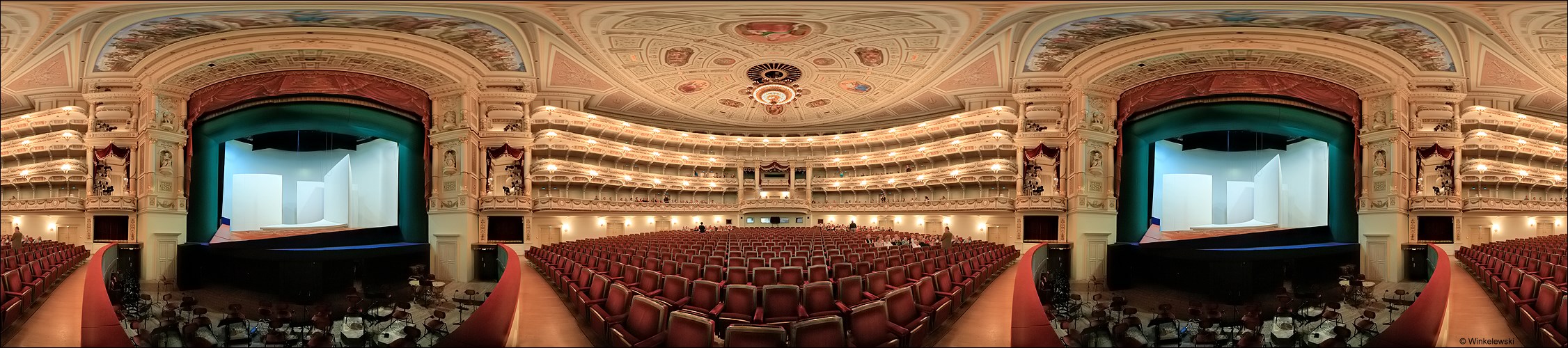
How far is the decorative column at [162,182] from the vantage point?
6.82 meters

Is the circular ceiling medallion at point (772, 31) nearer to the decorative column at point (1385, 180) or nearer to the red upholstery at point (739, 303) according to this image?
the red upholstery at point (739, 303)

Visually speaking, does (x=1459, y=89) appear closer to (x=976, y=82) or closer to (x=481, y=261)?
(x=976, y=82)

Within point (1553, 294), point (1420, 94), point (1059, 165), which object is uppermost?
point (1420, 94)

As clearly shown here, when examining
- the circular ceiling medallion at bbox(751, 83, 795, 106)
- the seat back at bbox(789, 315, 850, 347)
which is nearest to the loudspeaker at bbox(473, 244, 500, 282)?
the circular ceiling medallion at bbox(751, 83, 795, 106)

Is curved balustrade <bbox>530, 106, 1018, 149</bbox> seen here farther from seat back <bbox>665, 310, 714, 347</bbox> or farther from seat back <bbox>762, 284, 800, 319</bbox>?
seat back <bbox>665, 310, 714, 347</bbox>

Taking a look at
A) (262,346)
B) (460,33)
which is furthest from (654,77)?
(262,346)

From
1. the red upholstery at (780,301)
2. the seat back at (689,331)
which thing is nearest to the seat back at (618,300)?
the seat back at (689,331)

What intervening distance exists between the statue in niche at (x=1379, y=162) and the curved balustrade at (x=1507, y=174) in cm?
200

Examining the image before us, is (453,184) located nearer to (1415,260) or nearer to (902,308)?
(902,308)

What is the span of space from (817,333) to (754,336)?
0.39 meters

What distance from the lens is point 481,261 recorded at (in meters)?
12.4

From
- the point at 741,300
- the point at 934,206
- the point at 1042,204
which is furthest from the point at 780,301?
the point at 934,206

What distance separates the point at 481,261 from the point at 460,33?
213 inches

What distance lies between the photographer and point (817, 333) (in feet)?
9.97
